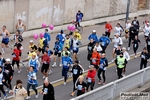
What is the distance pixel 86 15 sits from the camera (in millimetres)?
33156

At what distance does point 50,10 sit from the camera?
2977 cm

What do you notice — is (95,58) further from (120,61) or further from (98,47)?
(98,47)

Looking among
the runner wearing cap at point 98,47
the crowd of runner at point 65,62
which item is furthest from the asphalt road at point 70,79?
the runner wearing cap at point 98,47

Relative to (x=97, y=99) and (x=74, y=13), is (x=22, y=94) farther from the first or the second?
(x=74, y=13)

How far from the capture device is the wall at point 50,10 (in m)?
26.8

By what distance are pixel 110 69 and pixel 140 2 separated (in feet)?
62.1

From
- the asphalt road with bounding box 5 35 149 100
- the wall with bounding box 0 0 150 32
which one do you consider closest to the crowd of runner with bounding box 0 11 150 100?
the asphalt road with bounding box 5 35 149 100

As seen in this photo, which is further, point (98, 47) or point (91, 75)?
point (98, 47)

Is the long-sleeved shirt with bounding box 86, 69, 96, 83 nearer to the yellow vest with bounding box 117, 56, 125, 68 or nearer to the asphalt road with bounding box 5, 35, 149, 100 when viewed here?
the asphalt road with bounding box 5, 35, 149, 100

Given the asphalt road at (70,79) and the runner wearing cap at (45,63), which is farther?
the runner wearing cap at (45,63)

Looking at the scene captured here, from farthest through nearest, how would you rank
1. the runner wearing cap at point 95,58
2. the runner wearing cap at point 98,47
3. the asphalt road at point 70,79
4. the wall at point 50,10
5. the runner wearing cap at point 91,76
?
the wall at point 50,10
the runner wearing cap at point 98,47
the runner wearing cap at point 95,58
the asphalt road at point 70,79
the runner wearing cap at point 91,76

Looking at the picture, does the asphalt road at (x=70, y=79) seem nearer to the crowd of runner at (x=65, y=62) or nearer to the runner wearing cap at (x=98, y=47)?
the crowd of runner at (x=65, y=62)

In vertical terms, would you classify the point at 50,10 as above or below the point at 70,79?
above

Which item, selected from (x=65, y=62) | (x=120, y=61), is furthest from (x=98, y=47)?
(x=65, y=62)
